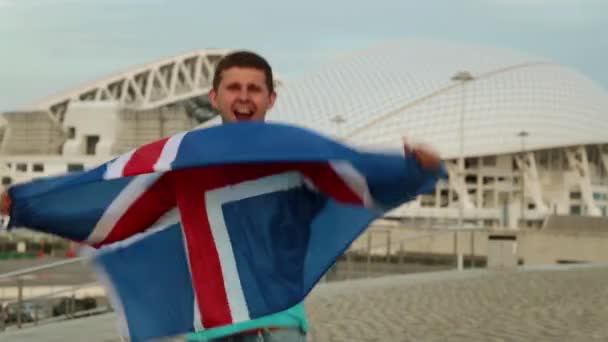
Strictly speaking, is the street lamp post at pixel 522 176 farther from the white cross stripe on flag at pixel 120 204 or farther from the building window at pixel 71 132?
the white cross stripe on flag at pixel 120 204

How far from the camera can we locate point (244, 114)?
293cm

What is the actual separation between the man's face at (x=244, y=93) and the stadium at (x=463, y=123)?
49.3m

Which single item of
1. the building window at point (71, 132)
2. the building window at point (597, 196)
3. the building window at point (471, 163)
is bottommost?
the building window at point (597, 196)

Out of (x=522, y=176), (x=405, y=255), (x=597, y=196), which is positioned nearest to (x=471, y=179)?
(x=522, y=176)

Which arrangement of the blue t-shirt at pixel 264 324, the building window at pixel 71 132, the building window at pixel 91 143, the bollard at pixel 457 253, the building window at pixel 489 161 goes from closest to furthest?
the blue t-shirt at pixel 264 324 < the bollard at pixel 457 253 < the building window at pixel 489 161 < the building window at pixel 91 143 < the building window at pixel 71 132

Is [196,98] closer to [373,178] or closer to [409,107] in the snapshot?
[409,107]

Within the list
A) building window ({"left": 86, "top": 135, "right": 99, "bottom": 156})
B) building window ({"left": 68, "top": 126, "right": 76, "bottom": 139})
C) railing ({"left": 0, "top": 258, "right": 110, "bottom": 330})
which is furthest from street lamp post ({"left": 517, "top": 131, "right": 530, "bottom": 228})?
railing ({"left": 0, "top": 258, "right": 110, "bottom": 330})

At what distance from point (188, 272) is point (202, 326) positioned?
0.51 ft

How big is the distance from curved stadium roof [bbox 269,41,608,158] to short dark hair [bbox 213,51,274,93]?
56.2 metres

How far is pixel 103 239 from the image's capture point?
3.08 m

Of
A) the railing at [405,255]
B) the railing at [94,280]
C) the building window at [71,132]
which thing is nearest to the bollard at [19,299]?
the railing at [94,280]

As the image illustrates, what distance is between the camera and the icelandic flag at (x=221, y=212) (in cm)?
278

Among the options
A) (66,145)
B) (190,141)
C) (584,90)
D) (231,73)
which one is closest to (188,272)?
(190,141)

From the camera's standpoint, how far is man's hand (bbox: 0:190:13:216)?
2.99m
